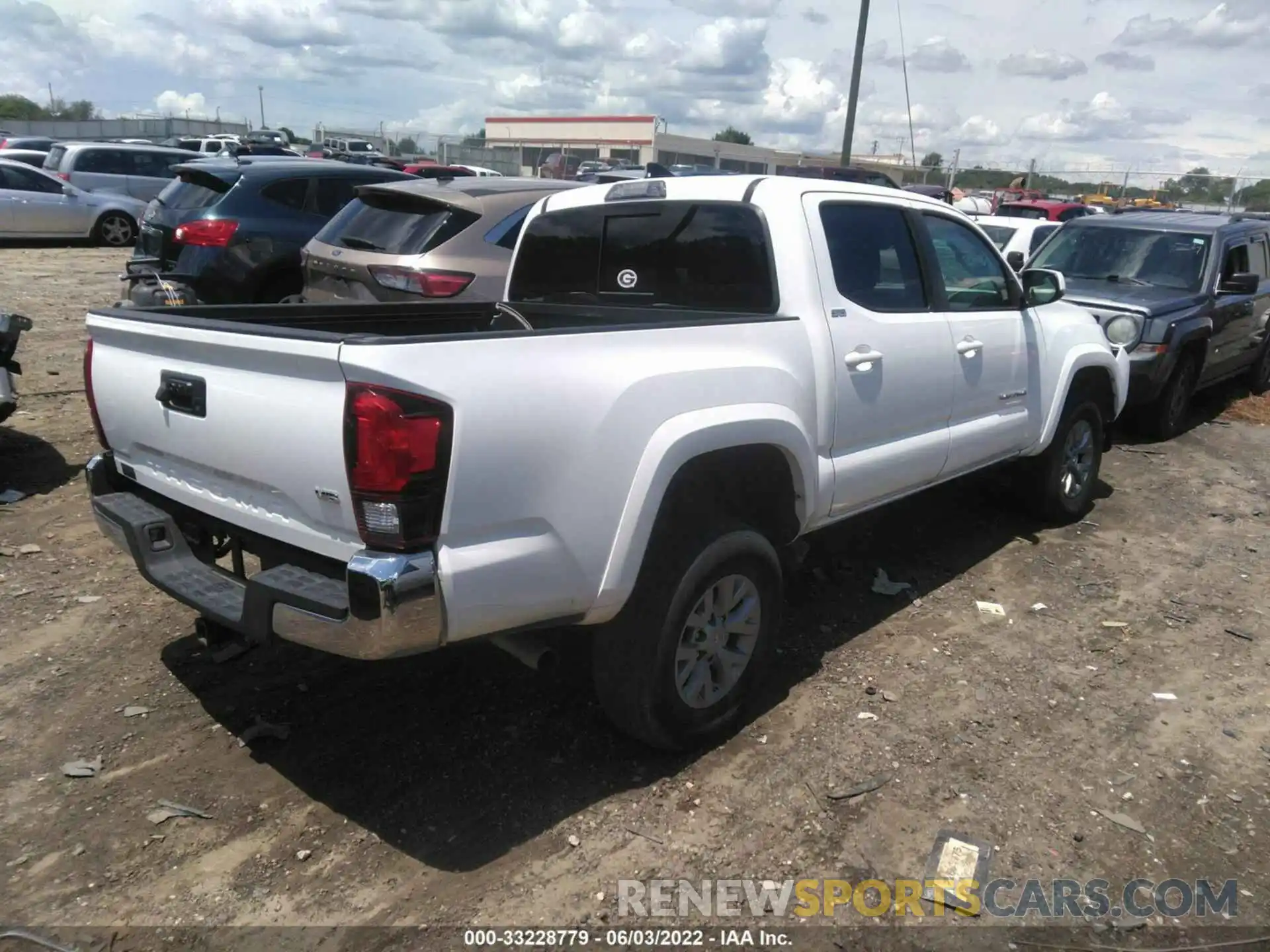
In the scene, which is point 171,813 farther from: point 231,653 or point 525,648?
point 525,648

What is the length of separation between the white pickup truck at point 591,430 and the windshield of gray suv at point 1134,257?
469 cm

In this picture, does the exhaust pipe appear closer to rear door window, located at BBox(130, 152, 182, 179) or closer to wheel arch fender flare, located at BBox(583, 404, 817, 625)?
wheel arch fender flare, located at BBox(583, 404, 817, 625)

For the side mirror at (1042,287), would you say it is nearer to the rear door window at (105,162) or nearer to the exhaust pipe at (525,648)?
the exhaust pipe at (525,648)

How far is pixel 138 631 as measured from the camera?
4195 mm

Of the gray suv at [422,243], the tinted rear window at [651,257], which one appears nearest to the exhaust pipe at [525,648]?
the tinted rear window at [651,257]

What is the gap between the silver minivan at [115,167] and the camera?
19297mm

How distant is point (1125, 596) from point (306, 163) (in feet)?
25.9

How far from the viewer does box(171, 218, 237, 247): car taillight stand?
26.9 feet

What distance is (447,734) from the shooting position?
11.7 ft

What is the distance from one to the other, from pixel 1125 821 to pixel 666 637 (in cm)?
168

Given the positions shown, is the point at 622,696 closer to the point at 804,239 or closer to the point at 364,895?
the point at 364,895

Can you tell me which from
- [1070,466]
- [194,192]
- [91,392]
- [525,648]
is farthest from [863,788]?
[194,192]

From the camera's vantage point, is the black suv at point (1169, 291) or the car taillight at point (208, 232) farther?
the car taillight at point (208, 232)

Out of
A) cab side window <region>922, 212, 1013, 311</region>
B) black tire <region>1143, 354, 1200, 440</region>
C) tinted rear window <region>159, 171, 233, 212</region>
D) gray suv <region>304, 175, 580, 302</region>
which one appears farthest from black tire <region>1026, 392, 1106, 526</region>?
tinted rear window <region>159, 171, 233, 212</region>
